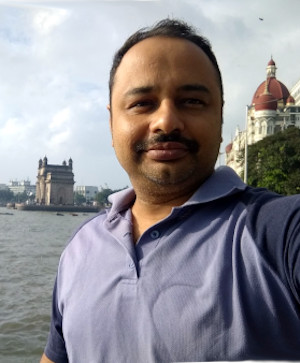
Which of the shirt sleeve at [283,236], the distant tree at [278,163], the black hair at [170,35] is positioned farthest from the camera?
the distant tree at [278,163]

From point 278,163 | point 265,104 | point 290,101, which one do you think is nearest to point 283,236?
point 278,163

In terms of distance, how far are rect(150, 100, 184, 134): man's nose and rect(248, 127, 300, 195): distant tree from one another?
18665mm

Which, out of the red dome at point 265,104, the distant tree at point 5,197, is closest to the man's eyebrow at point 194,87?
the red dome at point 265,104

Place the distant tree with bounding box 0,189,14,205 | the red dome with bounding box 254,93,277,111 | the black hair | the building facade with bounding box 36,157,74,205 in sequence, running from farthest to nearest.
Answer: the distant tree with bounding box 0,189,14,205, the building facade with bounding box 36,157,74,205, the red dome with bounding box 254,93,277,111, the black hair

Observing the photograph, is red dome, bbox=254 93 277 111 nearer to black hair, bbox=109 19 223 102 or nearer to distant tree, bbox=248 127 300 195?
distant tree, bbox=248 127 300 195

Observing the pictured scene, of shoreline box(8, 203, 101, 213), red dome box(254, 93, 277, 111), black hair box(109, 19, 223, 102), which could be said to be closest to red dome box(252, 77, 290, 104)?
red dome box(254, 93, 277, 111)

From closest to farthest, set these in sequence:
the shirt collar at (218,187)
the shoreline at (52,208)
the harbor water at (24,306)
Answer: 1. the shirt collar at (218,187)
2. the harbor water at (24,306)
3. the shoreline at (52,208)

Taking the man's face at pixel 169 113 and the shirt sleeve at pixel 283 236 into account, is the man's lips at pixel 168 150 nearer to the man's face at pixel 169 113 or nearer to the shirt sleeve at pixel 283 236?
the man's face at pixel 169 113

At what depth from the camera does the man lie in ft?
2.82

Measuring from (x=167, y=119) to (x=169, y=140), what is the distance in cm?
5

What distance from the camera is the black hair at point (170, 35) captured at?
1133 mm

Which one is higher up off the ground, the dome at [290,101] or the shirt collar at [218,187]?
the dome at [290,101]

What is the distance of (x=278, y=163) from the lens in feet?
68.2

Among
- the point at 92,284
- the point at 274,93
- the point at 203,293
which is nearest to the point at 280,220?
the point at 203,293
